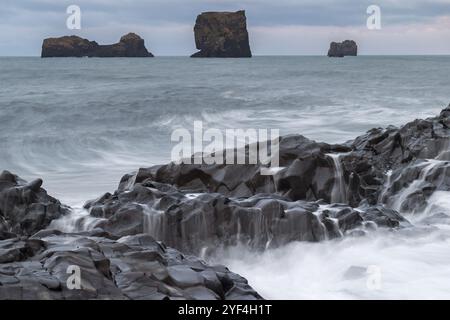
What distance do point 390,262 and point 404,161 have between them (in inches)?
207

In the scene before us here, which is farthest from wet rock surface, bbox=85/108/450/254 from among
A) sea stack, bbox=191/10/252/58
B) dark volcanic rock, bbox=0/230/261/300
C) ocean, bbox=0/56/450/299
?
sea stack, bbox=191/10/252/58

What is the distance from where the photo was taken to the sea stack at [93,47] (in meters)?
160

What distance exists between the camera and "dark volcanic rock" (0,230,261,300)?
6.07 meters

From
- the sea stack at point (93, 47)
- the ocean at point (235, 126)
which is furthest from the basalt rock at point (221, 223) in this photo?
the sea stack at point (93, 47)

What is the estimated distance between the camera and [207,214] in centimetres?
1041

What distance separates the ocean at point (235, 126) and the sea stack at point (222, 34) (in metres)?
82.2

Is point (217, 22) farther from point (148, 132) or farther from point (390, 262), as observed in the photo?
point (390, 262)

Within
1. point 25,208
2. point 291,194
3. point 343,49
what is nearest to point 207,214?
point 291,194

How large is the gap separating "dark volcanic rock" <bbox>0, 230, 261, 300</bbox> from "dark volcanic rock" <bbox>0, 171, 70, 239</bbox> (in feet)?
10.0

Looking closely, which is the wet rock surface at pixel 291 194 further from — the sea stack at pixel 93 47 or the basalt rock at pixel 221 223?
the sea stack at pixel 93 47

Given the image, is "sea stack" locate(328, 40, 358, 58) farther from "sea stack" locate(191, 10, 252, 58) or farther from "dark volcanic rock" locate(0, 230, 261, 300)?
"dark volcanic rock" locate(0, 230, 261, 300)

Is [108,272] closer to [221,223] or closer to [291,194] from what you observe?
[221,223]

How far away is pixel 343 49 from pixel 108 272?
17746cm
